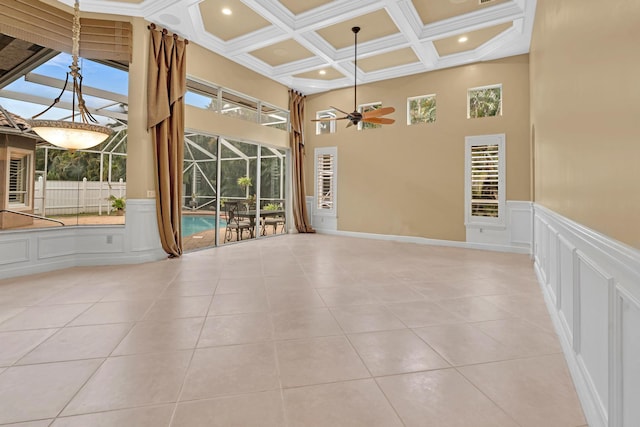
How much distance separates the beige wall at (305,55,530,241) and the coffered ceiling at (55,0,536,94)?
42cm

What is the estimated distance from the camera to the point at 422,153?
689 centimetres

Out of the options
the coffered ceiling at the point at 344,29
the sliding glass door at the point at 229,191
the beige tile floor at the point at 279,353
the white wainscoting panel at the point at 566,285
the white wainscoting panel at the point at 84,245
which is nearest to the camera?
the beige tile floor at the point at 279,353

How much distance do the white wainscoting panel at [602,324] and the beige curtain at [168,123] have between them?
16.9ft

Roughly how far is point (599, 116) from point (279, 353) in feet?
7.30

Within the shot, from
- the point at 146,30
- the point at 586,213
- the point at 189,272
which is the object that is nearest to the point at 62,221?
the point at 189,272

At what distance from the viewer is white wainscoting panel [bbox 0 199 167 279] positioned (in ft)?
13.2

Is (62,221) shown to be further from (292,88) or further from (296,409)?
(292,88)

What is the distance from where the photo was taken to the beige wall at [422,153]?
5906 millimetres

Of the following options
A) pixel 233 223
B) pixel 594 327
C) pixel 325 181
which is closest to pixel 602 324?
pixel 594 327

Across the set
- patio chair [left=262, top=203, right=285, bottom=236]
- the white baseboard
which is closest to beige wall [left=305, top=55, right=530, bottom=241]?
the white baseboard

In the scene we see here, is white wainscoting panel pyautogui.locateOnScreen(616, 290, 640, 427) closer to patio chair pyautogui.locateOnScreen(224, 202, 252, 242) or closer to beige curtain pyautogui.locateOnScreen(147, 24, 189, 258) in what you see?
beige curtain pyautogui.locateOnScreen(147, 24, 189, 258)

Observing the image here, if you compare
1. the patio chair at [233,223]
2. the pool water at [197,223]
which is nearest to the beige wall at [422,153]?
the patio chair at [233,223]

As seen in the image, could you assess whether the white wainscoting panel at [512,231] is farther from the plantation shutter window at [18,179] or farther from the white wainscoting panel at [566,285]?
the plantation shutter window at [18,179]

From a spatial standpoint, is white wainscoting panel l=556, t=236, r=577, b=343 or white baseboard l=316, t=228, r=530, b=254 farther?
white baseboard l=316, t=228, r=530, b=254
